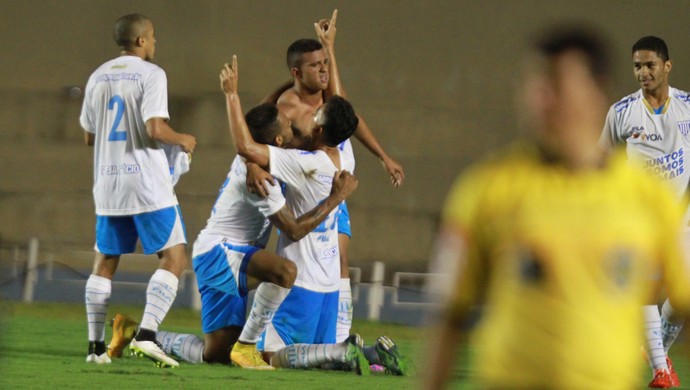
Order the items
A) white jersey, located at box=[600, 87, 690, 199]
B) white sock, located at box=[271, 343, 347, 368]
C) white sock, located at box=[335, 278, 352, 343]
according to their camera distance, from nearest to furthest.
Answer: white sock, located at box=[271, 343, 347, 368]
white jersey, located at box=[600, 87, 690, 199]
white sock, located at box=[335, 278, 352, 343]

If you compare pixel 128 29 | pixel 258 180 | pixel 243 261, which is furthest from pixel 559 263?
pixel 128 29

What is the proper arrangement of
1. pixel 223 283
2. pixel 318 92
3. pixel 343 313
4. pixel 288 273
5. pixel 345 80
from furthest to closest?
pixel 345 80, pixel 318 92, pixel 343 313, pixel 223 283, pixel 288 273

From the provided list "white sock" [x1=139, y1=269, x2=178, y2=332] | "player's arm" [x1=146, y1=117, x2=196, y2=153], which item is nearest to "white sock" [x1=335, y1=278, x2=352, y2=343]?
"white sock" [x1=139, y1=269, x2=178, y2=332]

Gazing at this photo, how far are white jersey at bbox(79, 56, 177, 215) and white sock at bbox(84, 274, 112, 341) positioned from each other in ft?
1.15

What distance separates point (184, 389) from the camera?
5098 mm

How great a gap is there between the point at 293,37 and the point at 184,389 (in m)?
8.93

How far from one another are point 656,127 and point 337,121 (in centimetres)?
174

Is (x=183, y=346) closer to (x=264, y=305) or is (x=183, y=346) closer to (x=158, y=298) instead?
(x=158, y=298)

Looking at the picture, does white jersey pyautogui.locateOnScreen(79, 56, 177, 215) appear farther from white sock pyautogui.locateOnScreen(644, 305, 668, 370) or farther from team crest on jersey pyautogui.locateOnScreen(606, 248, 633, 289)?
team crest on jersey pyautogui.locateOnScreen(606, 248, 633, 289)

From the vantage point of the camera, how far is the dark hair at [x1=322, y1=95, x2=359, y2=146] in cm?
584

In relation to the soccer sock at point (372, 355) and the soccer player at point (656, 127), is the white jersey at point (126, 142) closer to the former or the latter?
the soccer sock at point (372, 355)

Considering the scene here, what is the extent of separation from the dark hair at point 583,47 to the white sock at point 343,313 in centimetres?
460

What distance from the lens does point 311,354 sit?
591 cm

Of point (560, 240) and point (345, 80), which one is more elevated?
point (345, 80)
